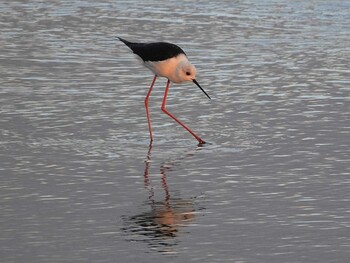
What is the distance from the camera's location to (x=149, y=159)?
11117mm

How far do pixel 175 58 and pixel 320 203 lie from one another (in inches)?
150

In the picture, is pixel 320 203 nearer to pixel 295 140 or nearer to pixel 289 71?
pixel 295 140

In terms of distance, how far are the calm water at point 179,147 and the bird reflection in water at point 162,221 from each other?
0.07 ft

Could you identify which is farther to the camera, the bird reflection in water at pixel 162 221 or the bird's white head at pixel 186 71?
the bird's white head at pixel 186 71

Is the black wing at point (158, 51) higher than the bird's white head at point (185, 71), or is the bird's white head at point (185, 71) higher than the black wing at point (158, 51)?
the black wing at point (158, 51)

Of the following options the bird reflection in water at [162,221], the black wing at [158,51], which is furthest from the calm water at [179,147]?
the black wing at [158,51]

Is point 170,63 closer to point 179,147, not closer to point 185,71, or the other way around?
point 185,71

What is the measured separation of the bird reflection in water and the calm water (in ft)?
0.07

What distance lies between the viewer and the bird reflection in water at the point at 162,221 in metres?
8.32

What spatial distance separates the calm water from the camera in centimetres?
835

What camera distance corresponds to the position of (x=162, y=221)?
8.85 metres

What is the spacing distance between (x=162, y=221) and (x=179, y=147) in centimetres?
292

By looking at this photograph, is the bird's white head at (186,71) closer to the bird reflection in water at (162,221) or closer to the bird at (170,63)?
the bird at (170,63)

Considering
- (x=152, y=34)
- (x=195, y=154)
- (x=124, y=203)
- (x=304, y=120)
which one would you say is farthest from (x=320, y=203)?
(x=152, y=34)
